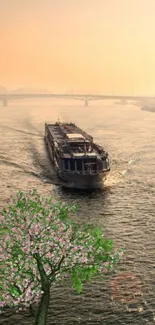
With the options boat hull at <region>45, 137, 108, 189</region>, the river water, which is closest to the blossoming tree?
the river water

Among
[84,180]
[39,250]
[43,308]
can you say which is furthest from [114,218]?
[39,250]

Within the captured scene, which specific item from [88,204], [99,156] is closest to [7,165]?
[99,156]

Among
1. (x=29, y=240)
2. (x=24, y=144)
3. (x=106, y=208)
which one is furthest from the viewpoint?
(x=24, y=144)

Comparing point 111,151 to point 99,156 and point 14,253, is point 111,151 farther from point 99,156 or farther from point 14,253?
point 14,253

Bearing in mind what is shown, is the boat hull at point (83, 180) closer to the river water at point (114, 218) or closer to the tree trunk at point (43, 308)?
the river water at point (114, 218)

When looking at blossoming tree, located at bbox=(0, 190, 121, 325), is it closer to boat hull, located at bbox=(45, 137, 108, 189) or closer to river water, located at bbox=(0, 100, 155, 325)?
river water, located at bbox=(0, 100, 155, 325)

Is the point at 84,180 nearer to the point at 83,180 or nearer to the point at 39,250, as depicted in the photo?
the point at 83,180

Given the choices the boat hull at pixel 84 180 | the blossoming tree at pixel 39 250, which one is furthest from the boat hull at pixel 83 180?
the blossoming tree at pixel 39 250

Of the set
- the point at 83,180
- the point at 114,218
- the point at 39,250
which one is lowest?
the point at 114,218

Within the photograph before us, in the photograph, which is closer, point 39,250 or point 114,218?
point 39,250
